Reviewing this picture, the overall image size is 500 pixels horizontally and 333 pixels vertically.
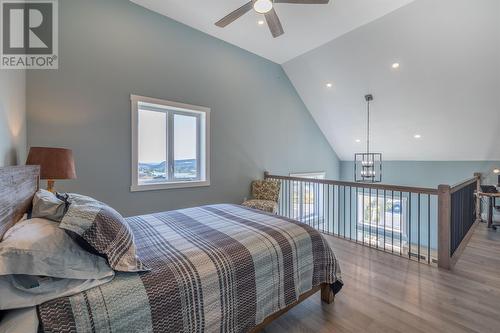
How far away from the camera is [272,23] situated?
2.73 metres

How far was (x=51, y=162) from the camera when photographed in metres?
2.19

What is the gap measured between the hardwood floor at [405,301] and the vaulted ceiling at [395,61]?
285cm

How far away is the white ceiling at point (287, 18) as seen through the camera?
10.5ft

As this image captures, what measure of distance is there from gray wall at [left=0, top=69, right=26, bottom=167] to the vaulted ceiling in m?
1.95

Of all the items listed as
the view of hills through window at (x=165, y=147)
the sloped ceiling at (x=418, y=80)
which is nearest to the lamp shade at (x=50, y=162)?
the view of hills through window at (x=165, y=147)

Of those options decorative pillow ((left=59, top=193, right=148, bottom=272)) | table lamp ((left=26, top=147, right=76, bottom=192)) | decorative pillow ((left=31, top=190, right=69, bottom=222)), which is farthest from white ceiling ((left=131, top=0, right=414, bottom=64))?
decorative pillow ((left=59, top=193, right=148, bottom=272))

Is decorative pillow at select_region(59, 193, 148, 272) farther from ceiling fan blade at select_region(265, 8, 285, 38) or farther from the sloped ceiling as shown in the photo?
the sloped ceiling

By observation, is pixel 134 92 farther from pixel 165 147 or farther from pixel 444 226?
pixel 444 226

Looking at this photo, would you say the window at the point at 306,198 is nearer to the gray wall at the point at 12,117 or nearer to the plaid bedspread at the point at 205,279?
the plaid bedspread at the point at 205,279

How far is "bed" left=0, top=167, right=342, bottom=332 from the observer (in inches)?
38.6

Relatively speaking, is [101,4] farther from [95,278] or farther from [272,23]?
[95,278]

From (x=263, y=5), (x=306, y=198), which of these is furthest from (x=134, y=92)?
(x=306, y=198)

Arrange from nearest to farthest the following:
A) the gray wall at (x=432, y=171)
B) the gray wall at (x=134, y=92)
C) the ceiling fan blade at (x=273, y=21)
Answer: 1. the ceiling fan blade at (x=273, y=21)
2. the gray wall at (x=134, y=92)
3. the gray wall at (x=432, y=171)

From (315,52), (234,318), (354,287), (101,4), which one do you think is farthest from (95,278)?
(315,52)
